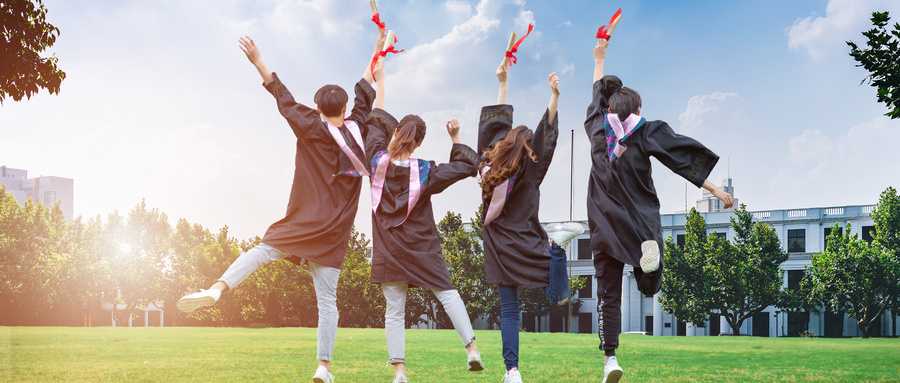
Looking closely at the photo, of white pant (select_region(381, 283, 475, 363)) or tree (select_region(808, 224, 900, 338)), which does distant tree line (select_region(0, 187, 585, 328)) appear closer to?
tree (select_region(808, 224, 900, 338))

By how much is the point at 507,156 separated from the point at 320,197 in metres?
1.53

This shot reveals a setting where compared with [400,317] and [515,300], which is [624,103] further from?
[400,317]

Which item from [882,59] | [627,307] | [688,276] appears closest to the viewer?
[882,59]

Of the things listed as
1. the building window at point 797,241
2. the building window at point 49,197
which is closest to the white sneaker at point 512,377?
the building window at point 797,241

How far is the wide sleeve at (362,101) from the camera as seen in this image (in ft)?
20.2

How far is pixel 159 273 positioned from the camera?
47.4m

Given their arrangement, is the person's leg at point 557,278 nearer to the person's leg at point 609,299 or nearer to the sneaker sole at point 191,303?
the person's leg at point 609,299

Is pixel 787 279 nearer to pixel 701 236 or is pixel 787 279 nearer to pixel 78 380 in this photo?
pixel 701 236

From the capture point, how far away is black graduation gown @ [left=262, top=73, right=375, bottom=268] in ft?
18.0

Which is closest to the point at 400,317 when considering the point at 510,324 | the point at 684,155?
the point at 510,324

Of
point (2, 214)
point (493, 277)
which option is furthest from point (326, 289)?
point (2, 214)

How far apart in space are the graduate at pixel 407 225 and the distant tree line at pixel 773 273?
43732 millimetres

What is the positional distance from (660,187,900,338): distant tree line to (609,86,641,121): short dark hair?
43.2 m

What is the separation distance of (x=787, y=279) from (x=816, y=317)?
3660 millimetres
